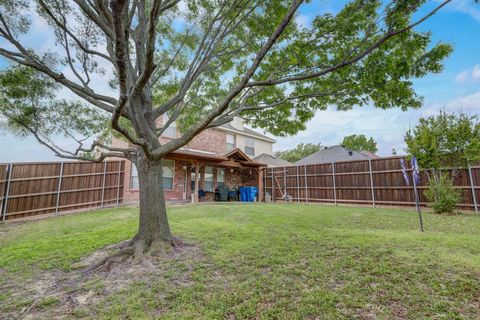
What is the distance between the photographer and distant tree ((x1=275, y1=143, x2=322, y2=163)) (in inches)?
1676

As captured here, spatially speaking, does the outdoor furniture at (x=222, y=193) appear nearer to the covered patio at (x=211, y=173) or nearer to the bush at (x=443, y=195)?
the covered patio at (x=211, y=173)

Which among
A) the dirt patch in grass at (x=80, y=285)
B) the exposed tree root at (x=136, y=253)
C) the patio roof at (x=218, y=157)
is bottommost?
the dirt patch in grass at (x=80, y=285)

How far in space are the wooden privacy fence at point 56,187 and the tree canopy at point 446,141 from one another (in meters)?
14.2

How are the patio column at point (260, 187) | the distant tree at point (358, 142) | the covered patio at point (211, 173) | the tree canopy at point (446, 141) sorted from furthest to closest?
1. the distant tree at point (358, 142)
2. the patio column at point (260, 187)
3. the covered patio at point (211, 173)
4. the tree canopy at point (446, 141)

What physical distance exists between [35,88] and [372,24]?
23.1 ft

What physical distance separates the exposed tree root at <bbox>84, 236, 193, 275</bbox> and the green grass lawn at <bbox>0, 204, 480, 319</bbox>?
35 cm

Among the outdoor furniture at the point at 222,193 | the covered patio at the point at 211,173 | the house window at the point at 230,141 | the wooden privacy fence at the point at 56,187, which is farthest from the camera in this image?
the house window at the point at 230,141

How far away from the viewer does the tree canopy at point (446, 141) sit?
8852mm

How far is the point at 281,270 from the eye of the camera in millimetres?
3668

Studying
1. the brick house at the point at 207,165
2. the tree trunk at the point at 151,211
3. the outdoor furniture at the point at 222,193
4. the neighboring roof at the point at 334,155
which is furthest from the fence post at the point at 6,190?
the neighboring roof at the point at 334,155

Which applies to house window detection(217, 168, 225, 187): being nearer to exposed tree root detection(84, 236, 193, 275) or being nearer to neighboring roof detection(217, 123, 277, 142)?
neighboring roof detection(217, 123, 277, 142)

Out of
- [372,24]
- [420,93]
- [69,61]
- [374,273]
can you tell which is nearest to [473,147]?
[420,93]

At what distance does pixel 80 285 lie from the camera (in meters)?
A: 3.35

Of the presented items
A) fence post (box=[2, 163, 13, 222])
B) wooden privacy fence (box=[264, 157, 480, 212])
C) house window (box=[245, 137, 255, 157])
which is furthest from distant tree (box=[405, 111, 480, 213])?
fence post (box=[2, 163, 13, 222])
